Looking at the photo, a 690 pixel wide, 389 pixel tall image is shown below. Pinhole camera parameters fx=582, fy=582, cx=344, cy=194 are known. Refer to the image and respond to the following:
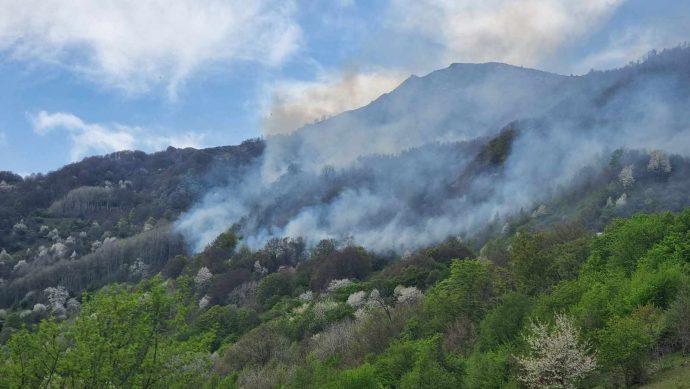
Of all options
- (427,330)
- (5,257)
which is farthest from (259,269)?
(5,257)

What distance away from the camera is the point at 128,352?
63.6 ft

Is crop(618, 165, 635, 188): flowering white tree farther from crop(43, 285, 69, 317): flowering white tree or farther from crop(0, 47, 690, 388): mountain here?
crop(43, 285, 69, 317): flowering white tree

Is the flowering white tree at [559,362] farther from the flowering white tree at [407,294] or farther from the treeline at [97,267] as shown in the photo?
the treeline at [97,267]

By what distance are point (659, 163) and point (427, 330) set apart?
84.6 m

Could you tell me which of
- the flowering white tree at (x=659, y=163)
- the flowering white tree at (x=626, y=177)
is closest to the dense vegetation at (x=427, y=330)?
the flowering white tree at (x=626, y=177)

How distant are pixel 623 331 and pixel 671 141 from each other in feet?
389

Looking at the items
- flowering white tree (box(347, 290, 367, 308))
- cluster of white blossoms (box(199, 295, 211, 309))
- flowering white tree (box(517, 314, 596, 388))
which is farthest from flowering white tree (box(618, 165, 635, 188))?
flowering white tree (box(517, 314, 596, 388))

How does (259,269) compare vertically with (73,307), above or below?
below

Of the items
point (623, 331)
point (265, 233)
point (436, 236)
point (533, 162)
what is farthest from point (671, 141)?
point (623, 331)

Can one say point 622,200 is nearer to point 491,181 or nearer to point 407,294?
point 407,294

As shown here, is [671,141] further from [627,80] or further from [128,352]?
[128,352]

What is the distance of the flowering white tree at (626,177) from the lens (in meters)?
116

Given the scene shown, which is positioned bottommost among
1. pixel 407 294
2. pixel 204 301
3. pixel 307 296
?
pixel 407 294

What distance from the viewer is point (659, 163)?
392ft
